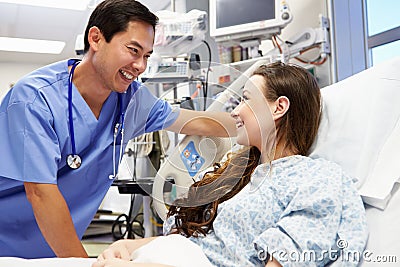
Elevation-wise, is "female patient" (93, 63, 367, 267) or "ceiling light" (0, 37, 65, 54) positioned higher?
"ceiling light" (0, 37, 65, 54)

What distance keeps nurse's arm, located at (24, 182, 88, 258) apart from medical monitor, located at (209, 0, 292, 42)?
1630 mm

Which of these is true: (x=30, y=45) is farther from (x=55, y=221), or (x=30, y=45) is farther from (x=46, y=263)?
(x=46, y=263)

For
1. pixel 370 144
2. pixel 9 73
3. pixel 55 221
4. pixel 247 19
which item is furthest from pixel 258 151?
pixel 9 73

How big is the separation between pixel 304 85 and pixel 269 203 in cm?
32

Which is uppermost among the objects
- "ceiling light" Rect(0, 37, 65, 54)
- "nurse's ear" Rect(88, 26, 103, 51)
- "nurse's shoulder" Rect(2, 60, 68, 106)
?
"ceiling light" Rect(0, 37, 65, 54)

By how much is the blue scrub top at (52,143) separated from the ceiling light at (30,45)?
15.5 feet

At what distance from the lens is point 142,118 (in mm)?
1228

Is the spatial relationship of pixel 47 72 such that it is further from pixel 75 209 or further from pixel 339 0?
pixel 339 0

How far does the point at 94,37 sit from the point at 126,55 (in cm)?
15

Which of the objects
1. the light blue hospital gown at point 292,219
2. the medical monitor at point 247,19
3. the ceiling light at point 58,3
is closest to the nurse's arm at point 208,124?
the light blue hospital gown at point 292,219

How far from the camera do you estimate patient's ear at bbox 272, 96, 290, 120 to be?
3.56 feet

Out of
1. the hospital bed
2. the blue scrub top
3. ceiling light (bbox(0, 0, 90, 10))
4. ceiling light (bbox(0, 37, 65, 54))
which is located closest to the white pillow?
the hospital bed

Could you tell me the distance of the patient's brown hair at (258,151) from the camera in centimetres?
106

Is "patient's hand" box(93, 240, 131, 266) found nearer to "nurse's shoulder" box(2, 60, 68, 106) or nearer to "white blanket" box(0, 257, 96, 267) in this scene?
"white blanket" box(0, 257, 96, 267)
